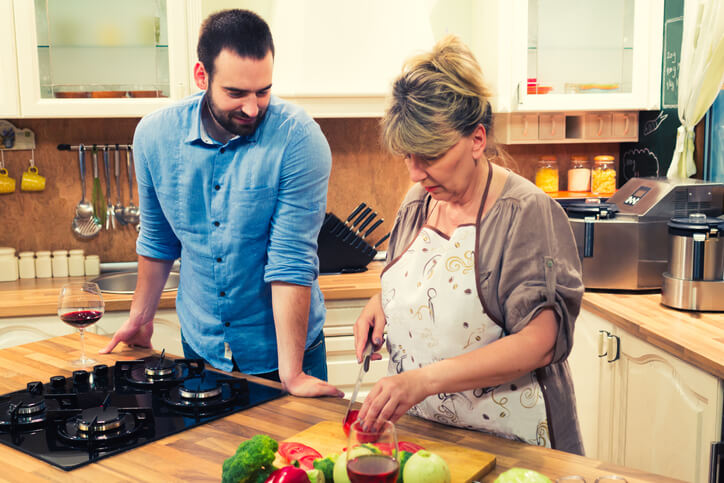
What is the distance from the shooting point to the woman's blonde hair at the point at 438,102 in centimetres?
133

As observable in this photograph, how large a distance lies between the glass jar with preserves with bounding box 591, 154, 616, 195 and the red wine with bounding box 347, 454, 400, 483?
8.58 ft

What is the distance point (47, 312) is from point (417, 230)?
5.37 ft

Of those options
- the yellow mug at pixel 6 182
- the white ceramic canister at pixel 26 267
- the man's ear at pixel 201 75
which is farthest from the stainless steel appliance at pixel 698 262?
the yellow mug at pixel 6 182

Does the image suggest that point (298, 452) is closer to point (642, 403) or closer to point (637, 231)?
point (642, 403)

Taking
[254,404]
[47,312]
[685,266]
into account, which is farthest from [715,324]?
[47,312]

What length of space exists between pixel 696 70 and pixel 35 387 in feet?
7.60

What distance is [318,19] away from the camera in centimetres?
290

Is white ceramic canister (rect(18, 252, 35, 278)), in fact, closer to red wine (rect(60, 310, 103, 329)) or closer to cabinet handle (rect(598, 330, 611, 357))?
red wine (rect(60, 310, 103, 329))

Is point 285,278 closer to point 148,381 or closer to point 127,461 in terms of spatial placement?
point 148,381

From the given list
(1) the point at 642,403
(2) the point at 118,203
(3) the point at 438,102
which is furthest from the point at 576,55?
(2) the point at 118,203

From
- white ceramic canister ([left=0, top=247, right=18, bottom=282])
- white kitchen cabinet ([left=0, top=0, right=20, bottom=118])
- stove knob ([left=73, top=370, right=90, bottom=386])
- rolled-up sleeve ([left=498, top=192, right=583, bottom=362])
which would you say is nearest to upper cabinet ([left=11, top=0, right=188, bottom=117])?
white kitchen cabinet ([left=0, top=0, right=20, bottom=118])

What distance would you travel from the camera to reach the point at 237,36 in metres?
1.60

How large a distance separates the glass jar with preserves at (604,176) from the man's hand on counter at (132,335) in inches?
85.9

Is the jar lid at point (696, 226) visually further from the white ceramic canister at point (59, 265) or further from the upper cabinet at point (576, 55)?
the white ceramic canister at point (59, 265)
